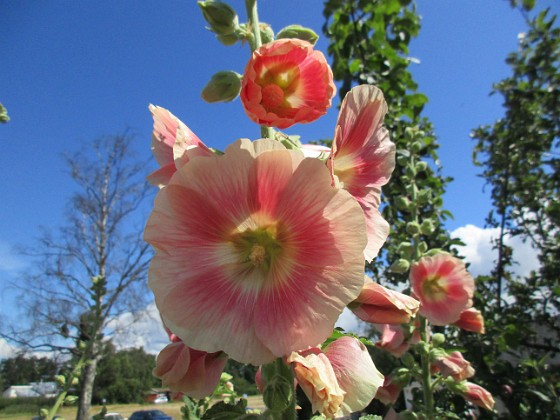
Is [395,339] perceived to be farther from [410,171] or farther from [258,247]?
[258,247]

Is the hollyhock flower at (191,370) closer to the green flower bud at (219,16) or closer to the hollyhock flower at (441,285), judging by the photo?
the green flower bud at (219,16)

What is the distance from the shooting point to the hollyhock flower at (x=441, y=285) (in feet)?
7.21

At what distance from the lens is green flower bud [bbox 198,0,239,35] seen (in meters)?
0.95

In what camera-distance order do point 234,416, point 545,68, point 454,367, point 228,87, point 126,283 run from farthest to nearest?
point 126,283
point 545,68
point 454,367
point 228,87
point 234,416

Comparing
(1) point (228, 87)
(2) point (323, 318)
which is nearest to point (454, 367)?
(2) point (323, 318)

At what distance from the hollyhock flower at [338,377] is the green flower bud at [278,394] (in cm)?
4

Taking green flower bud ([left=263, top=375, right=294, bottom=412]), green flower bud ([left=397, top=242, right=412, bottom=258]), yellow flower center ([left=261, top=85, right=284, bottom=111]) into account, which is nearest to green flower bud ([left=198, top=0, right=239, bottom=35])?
yellow flower center ([left=261, top=85, right=284, bottom=111])

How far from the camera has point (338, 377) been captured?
2.43ft

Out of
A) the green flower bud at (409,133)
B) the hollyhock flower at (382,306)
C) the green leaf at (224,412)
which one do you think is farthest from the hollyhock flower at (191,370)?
the green flower bud at (409,133)

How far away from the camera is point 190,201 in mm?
697

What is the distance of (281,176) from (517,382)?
10.8ft

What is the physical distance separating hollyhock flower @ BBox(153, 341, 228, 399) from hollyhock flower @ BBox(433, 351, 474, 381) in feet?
5.61

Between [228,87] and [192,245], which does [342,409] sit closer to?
[192,245]

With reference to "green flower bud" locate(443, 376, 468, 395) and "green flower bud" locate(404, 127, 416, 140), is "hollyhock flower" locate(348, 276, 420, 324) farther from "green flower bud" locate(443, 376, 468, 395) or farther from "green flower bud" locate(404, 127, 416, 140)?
"green flower bud" locate(404, 127, 416, 140)
